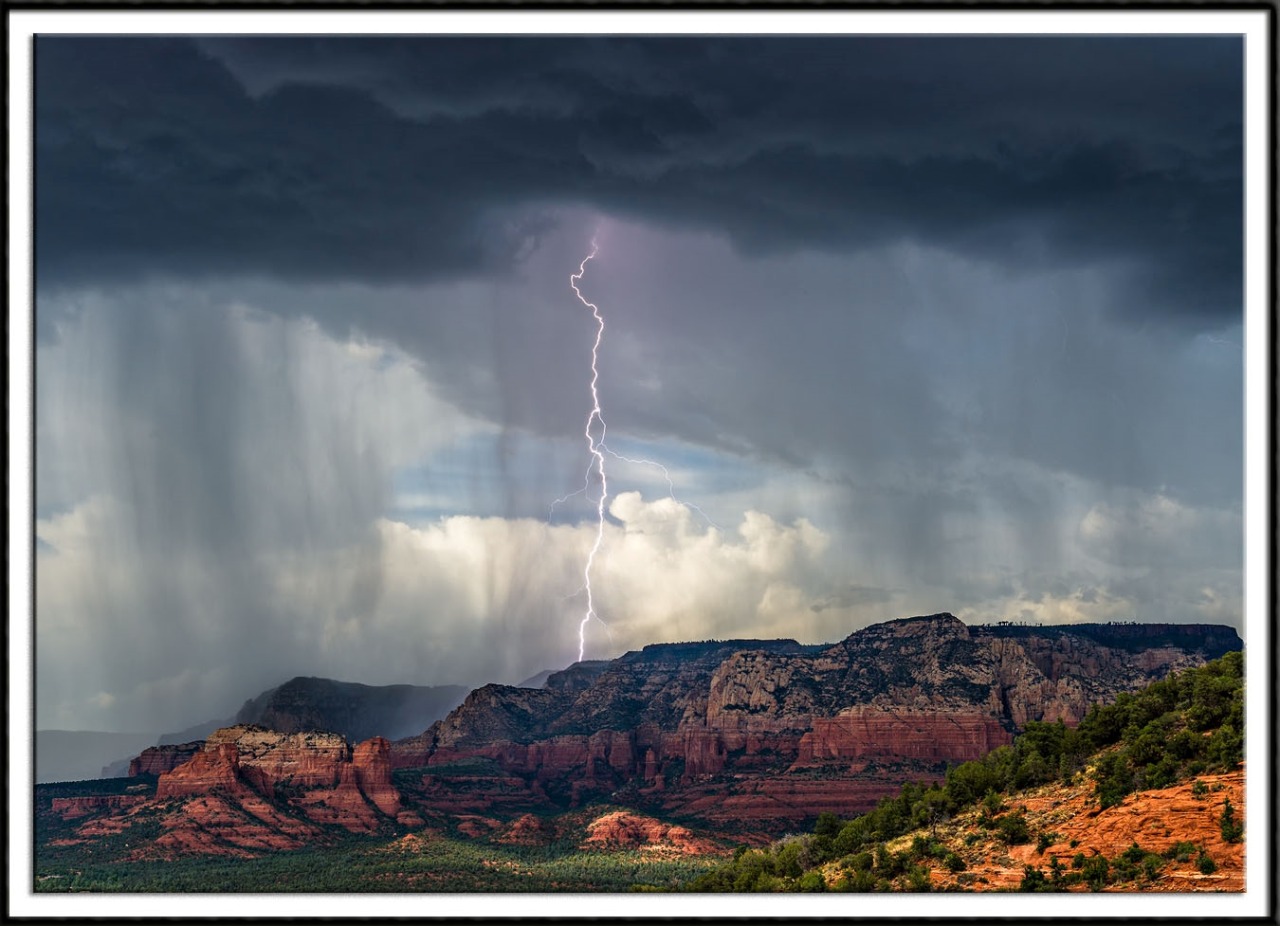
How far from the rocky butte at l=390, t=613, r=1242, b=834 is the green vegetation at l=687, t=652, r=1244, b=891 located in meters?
39.9

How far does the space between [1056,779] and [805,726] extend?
61.4m

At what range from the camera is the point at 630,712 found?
117m

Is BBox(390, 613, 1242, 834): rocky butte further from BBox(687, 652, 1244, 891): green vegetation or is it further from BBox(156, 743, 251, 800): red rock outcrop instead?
BBox(687, 652, 1244, 891): green vegetation

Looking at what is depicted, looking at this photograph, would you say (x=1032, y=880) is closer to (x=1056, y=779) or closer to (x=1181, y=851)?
(x=1181, y=851)

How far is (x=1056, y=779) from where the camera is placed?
4350 centimetres

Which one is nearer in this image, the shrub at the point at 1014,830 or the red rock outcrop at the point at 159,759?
the shrub at the point at 1014,830

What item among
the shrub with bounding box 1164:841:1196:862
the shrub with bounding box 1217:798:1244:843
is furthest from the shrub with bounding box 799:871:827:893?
the shrub with bounding box 1217:798:1244:843

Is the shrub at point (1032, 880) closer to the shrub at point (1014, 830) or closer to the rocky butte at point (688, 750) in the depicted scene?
the shrub at point (1014, 830)

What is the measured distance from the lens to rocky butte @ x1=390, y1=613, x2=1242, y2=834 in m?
95.2

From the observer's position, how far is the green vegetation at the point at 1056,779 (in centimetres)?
3822

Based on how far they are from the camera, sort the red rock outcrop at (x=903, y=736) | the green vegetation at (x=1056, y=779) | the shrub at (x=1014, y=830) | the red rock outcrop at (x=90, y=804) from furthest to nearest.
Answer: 1. the red rock outcrop at (x=903, y=736)
2. the red rock outcrop at (x=90, y=804)
3. the shrub at (x=1014, y=830)
4. the green vegetation at (x=1056, y=779)

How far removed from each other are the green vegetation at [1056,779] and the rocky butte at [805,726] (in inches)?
1572

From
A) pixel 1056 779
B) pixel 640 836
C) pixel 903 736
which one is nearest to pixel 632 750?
pixel 903 736

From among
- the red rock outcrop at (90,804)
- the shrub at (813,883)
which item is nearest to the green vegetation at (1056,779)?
the shrub at (813,883)
